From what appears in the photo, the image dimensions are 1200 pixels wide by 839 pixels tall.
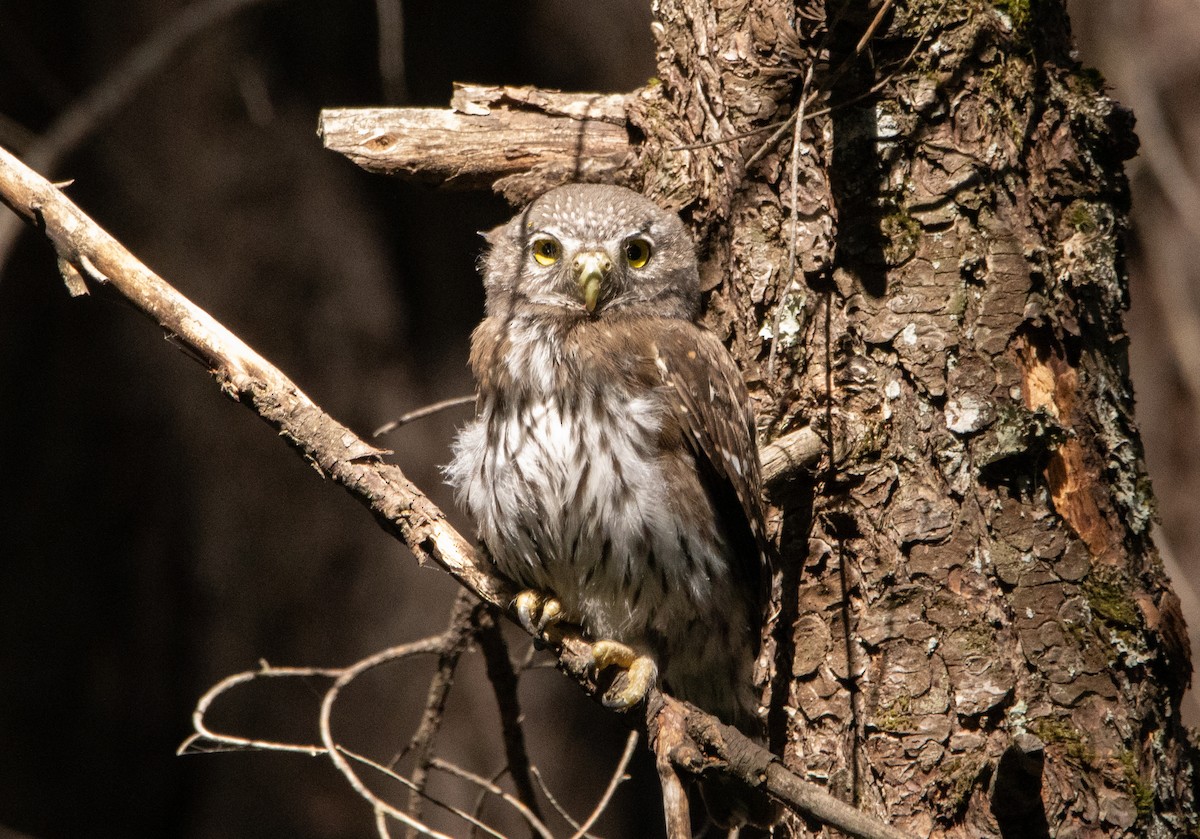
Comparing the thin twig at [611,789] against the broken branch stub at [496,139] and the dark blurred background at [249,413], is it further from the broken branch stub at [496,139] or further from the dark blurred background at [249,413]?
the dark blurred background at [249,413]

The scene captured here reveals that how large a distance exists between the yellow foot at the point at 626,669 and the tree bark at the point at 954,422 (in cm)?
34

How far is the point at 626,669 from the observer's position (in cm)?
312

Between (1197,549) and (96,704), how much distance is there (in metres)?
5.40

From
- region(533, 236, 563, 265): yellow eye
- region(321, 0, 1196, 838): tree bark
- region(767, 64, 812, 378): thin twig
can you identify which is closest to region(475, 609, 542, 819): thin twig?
region(321, 0, 1196, 838): tree bark

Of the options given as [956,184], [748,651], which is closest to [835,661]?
[748,651]

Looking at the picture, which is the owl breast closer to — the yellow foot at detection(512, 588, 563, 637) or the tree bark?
the yellow foot at detection(512, 588, 563, 637)

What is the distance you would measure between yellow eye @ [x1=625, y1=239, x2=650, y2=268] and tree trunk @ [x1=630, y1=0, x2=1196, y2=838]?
19.0 inches

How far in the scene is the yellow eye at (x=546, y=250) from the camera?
3.48 m

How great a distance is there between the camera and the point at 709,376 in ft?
10.3

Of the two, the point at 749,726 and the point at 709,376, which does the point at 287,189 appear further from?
the point at 749,726

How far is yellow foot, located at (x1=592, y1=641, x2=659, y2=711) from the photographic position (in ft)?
9.18

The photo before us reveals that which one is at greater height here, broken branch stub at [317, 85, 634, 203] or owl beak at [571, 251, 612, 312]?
broken branch stub at [317, 85, 634, 203]

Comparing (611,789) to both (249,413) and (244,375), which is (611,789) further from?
(249,413)

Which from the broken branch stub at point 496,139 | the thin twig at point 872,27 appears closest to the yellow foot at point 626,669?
the broken branch stub at point 496,139
